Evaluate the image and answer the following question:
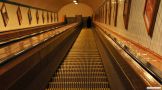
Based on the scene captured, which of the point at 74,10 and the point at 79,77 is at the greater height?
the point at 74,10

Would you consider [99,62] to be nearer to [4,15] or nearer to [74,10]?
[4,15]

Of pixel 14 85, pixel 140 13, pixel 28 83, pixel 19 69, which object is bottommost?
pixel 28 83

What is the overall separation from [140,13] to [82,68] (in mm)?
1590

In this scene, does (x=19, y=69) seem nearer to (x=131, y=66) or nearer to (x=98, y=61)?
(x=131, y=66)

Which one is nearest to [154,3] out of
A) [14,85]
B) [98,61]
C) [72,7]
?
[14,85]

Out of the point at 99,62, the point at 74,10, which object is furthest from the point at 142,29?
the point at 74,10

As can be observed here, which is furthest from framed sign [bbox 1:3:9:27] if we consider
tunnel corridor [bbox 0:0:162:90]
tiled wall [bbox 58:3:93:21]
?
tiled wall [bbox 58:3:93:21]

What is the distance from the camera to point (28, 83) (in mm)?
1927

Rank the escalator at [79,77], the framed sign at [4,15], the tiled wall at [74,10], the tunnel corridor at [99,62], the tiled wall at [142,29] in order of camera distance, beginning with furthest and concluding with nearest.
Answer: the tiled wall at [74,10], the framed sign at [4,15], the escalator at [79,77], the tiled wall at [142,29], the tunnel corridor at [99,62]

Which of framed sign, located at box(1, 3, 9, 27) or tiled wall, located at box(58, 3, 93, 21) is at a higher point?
tiled wall, located at box(58, 3, 93, 21)

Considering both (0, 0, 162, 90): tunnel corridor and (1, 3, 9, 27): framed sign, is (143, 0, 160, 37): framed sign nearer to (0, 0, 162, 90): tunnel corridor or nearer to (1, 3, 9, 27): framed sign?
(0, 0, 162, 90): tunnel corridor

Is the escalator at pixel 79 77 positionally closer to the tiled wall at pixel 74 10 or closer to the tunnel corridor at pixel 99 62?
the tunnel corridor at pixel 99 62

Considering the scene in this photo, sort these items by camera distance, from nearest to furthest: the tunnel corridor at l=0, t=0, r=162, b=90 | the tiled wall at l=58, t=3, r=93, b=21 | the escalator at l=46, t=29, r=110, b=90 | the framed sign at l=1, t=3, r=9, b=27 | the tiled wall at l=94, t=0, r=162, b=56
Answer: the tunnel corridor at l=0, t=0, r=162, b=90, the tiled wall at l=94, t=0, r=162, b=56, the escalator at l=46, t=29, r=110, b=90, the framed sign at l=1, t=3, r=9, b=27, the tiled wall at l=58, t=3, r=93, b=21

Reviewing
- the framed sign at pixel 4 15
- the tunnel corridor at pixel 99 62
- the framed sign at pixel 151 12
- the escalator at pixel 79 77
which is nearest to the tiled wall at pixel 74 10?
the framed sign at pixel 4 15
